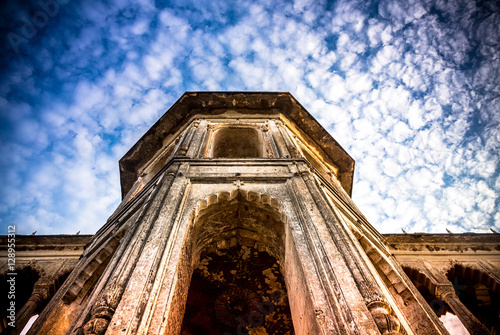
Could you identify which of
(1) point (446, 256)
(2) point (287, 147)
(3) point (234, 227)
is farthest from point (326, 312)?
(1) point (446, 256)

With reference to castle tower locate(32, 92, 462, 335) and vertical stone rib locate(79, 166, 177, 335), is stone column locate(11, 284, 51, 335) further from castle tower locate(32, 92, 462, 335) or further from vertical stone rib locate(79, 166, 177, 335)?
vertical stone rib locate(79, 166, 177, 335)

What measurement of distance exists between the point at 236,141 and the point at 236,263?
533cm

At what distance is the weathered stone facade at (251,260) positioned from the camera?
319cm

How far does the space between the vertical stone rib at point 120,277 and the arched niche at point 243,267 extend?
0.63 meters

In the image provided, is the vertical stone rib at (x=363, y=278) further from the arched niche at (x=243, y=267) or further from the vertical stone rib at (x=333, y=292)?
the arched niche at (x=243, y=267)

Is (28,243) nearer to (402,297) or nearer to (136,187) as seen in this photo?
(136,187)

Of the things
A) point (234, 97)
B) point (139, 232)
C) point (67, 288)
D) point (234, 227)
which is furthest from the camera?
point (234, 97)

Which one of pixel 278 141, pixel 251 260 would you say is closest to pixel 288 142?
pixel 278 141

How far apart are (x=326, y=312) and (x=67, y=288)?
162 inches

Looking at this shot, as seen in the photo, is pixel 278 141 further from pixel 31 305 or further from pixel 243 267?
pixel 31 305

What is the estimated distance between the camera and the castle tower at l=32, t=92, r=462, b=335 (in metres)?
3.12

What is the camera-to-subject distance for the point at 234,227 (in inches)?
232

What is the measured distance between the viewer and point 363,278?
3508 millimetres

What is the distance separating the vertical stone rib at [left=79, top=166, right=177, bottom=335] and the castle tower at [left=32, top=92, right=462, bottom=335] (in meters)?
0.01
